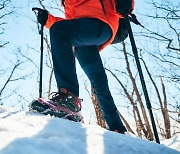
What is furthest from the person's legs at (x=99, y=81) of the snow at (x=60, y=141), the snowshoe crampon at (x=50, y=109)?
the snow at (x=60, y=141)

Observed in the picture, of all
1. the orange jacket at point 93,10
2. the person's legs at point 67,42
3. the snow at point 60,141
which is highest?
the orange jacket at point 93,10

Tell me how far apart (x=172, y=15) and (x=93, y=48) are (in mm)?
9775

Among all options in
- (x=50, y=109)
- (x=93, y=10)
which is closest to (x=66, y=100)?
(x=50, y=109)

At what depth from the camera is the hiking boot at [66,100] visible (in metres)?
2.17

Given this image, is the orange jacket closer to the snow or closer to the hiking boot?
the hiking boot

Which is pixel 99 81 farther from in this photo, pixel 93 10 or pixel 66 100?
pixel 93 10

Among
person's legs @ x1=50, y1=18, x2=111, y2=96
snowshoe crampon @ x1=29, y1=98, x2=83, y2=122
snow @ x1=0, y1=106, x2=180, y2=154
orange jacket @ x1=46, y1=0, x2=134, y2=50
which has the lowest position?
snowshoe crampon @ x1=29, y1=98, x2=83, y2=122

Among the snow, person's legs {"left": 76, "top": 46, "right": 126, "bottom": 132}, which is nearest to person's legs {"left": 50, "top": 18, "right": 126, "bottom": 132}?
person's legs {"left": 76, "top": 46, "right": 126, "bottom": 132}

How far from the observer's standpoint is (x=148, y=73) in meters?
15.6

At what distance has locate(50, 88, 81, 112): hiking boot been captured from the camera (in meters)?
2.17

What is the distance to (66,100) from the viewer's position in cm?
219

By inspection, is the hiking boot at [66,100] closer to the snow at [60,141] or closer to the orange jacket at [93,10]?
the snow at [60,141]

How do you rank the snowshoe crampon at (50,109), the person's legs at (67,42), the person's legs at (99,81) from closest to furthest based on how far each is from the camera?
1. the snowshoe crampon at (50,109)
2. the person's legs at (67,42)
3. the person's legs at (99,81)

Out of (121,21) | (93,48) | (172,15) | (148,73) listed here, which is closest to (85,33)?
(93,48)
